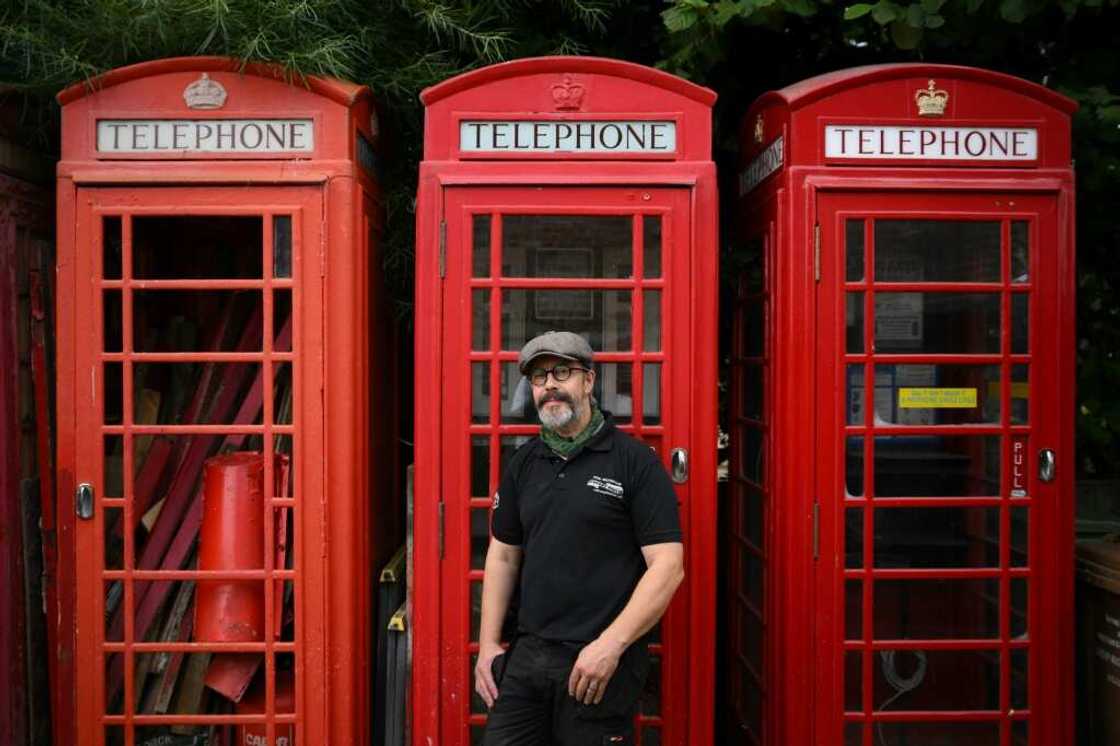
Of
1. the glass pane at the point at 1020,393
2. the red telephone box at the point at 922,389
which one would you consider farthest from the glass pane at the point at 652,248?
the glass pane at the point at 1020,393

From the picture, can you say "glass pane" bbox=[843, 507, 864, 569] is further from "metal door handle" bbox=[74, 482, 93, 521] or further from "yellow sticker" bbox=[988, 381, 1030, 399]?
"metal door handle" bbox=[74, 482, 93, 521]

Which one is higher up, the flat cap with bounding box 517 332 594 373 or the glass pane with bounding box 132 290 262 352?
the glass pane with bounding box 132 290 262 352

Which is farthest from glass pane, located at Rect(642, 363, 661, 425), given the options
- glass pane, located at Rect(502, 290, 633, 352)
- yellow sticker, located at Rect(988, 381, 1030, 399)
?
yellow sticker, located at Rect(988, 381, 1030, 399)

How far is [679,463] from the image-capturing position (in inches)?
126

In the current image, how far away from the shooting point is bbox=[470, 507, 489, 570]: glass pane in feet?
10.7

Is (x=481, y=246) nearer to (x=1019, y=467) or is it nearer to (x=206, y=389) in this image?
(x=206, y=389)

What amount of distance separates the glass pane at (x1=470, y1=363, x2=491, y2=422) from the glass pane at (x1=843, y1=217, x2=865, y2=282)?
1.40 meters

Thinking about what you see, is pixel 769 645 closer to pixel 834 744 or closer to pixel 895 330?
pixel 834 744

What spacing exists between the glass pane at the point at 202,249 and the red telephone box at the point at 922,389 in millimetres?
2440

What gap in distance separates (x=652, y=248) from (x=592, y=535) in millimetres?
1133

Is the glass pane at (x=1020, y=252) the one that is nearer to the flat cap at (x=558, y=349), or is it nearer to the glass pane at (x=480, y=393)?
the flat cap at (x=558, y=349)

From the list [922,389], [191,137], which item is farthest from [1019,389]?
[191,137]

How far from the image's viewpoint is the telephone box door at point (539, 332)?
3.19m

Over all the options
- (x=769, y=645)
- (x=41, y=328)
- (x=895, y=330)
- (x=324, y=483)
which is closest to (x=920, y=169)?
(x=895, y=330)
